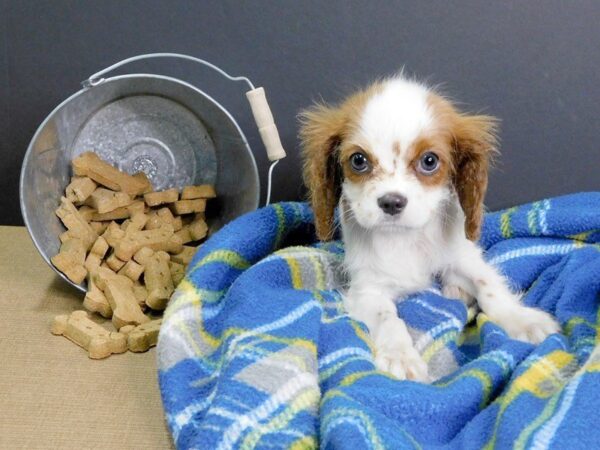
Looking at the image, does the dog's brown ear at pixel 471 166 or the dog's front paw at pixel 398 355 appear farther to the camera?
the dog's brown ear at pixel 471 166

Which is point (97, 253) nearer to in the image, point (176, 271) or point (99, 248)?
point (99, 248)

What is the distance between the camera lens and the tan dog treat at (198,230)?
8.80ft

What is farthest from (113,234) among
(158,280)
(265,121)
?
(265,121)

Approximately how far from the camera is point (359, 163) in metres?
1.85

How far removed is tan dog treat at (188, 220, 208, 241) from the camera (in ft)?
8.80

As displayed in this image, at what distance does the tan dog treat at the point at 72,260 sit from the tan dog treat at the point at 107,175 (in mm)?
271

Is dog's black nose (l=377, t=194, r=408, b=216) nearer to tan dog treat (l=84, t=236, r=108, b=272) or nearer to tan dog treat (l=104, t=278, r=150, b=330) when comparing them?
tan dog treat (l=104, t=278, r=150, b=330)

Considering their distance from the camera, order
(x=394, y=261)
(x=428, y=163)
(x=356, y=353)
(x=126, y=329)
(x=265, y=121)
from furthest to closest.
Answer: (x=265, y=121) < (x=126, y=329) < (x=394, y=261) < (x=428, y=163) < (x=356, y=353)

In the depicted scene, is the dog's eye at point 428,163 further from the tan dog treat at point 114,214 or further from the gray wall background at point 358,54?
the tan dog treat at point 114,214

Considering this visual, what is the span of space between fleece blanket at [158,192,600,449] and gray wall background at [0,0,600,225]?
0.42 meters

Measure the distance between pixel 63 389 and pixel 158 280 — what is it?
1.74ft

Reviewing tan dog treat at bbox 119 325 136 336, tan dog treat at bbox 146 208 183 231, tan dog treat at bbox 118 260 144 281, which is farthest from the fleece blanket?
tan dog treat at bbox 146 208 183 231

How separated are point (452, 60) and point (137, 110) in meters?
1.11

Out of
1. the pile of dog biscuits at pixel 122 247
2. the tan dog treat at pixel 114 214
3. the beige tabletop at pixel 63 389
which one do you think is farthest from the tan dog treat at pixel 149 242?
the beige tabletop at pixel 63 389
